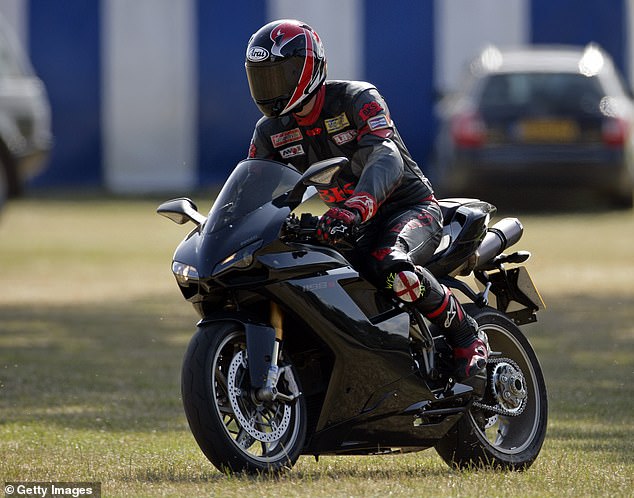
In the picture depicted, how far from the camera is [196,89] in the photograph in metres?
23.9

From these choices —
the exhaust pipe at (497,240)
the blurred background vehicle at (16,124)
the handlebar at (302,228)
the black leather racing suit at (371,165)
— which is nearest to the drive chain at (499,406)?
the exhaust pipe at (497,240)

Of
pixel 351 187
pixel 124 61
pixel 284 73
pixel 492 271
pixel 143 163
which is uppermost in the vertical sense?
pixel 284 73

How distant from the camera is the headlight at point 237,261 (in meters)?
5.70

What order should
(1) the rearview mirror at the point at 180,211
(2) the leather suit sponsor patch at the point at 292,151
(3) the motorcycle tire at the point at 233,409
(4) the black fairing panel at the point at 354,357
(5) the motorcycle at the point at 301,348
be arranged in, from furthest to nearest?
(2) the leather suit sponsor patch at the point at 292,151 → (1) the rearview mirror at the point at 180,211 → (4) the black fairing panel at the point at 354,357 → (5) the motorcycle at the point at 301,348 → (3) the motorcycle tire at the point at 233,409

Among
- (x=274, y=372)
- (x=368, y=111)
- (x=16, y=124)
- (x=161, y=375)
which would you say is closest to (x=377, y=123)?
(x=368, y=111)

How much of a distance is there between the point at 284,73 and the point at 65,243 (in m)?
11.8

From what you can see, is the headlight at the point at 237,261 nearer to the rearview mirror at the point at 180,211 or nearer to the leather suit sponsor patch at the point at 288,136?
the rearview mirror at the point at 180,211

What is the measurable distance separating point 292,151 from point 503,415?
1401 mm

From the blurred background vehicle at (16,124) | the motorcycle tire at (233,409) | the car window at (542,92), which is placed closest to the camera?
the motorcycle tire at (233,409)

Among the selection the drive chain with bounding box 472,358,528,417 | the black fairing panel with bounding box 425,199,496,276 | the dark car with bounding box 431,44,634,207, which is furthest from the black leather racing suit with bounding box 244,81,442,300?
the dark car with bounding box 431,44,634,207

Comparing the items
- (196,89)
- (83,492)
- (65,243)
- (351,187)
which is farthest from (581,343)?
(196,89)

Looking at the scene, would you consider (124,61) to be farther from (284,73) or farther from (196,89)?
(284,73)

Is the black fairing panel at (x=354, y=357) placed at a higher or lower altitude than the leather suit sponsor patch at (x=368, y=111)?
lower

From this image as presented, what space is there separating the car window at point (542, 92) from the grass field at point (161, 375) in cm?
138
